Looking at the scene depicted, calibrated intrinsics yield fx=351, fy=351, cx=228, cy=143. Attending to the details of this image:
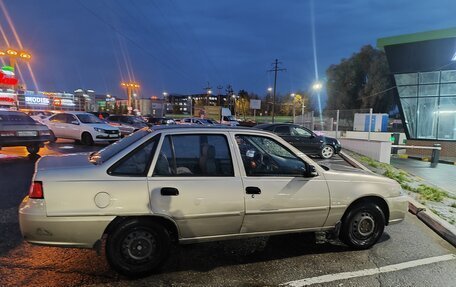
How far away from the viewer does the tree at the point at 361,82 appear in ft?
173

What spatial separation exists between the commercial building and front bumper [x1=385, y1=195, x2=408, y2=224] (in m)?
23.0

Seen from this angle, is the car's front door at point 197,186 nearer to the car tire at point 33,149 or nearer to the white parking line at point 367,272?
the white parking line at point 367,272

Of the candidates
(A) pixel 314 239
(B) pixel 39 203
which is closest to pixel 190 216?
(B) pixel 39 203

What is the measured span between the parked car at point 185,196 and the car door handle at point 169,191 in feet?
0.04

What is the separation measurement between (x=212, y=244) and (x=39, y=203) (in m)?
2.22

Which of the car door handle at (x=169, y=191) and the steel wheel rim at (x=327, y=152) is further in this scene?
the steel wheel rim at (x=327, y=152)

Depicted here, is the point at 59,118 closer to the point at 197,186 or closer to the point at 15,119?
the point at 15,119

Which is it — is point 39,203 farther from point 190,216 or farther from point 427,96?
point 427,96

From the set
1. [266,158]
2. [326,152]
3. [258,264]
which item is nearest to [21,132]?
[266,158]

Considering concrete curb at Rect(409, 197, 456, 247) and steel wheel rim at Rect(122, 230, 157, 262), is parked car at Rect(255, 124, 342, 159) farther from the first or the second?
steel wheel rim at Rect(122, 230, 157, 262)

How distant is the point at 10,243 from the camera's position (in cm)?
445

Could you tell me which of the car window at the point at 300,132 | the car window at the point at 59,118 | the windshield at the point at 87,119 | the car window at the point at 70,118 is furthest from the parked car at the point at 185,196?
the car window at the point at 59,118

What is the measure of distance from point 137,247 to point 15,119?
9.87m

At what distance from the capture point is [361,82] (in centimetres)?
5756
